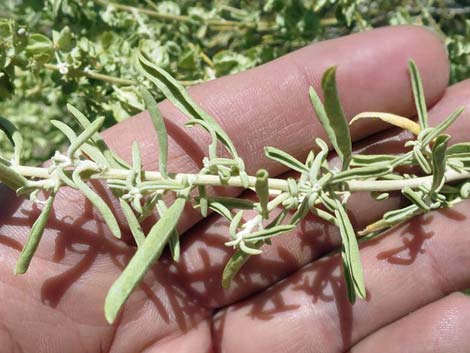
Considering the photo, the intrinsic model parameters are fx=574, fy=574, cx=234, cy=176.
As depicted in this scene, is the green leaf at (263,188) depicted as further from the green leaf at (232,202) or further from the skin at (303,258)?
the skin at (303,258)

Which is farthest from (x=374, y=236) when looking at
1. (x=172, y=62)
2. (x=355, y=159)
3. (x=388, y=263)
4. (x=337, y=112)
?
(x=172, y=62)

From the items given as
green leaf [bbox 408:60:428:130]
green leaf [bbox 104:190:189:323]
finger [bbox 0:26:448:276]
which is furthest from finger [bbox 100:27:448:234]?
green leaf [bbox 104:190:189:323]

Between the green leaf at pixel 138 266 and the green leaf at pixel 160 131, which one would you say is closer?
the green leaf at pixel 138 266

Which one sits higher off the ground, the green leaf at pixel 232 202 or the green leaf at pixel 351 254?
the green leaf at pixel 232 202

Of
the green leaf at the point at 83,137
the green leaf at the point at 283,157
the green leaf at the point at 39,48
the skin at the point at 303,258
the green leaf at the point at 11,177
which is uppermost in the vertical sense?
the green leaf at the point at 39,48

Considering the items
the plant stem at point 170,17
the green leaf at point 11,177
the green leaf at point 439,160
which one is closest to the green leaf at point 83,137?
the green leaf at point 11,177

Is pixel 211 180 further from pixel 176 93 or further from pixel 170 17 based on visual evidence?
pixel 170 17

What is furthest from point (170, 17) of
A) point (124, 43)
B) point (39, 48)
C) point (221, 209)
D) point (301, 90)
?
point (221, 209)
